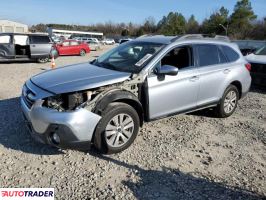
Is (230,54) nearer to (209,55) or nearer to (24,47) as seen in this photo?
(209,55)

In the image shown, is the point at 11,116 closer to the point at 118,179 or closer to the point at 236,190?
the point at 118,179

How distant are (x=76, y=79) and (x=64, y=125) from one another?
813 mm

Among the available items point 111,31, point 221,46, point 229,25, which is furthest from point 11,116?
point 111,31

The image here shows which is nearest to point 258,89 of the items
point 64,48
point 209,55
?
point 209,55

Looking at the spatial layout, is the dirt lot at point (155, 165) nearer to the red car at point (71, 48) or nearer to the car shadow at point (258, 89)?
the car shadow at point (258, 89)

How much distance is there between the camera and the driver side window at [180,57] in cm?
506

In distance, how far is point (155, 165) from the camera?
4191 mm

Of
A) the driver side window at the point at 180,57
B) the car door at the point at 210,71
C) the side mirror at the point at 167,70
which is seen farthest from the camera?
the car door at the point at 210,71

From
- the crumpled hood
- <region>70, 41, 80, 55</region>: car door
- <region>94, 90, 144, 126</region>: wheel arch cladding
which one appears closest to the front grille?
<region>94, 90, 144, 126</region>: wheel arch cladding

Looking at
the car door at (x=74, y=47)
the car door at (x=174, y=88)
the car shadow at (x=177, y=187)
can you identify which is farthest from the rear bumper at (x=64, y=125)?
the car door at (x=74, y=47)

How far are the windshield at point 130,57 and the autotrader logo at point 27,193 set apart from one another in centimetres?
226

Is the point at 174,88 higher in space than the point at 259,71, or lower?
higher

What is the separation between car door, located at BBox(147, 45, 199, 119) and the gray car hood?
0.56m

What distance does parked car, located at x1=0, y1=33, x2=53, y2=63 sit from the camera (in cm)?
1481
